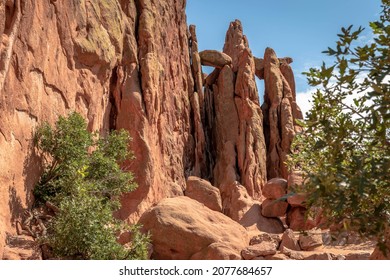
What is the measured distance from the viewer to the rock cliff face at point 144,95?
47.9 ft

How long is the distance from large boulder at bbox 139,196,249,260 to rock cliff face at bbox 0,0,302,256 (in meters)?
5.12

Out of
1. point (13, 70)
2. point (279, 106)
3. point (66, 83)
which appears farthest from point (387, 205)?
point (279, 106)

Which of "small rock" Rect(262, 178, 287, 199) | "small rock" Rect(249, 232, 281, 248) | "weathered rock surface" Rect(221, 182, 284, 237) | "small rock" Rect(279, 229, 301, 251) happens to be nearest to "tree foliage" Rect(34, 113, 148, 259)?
"small rock" Rect(249, 232, 281, 248)

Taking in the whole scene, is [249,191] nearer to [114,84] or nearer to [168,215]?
[114,84]

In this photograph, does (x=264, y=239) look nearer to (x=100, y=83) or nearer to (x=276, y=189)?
(x=100, y=83)

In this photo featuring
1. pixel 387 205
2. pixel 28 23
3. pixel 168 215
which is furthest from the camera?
pixel 168 215

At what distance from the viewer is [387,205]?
5699 millimetres

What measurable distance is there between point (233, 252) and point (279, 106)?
101 feet

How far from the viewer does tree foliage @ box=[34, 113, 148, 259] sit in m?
11.9

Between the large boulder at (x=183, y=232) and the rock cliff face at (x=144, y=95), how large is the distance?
16.8 feet

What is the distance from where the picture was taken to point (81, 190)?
1328 cm

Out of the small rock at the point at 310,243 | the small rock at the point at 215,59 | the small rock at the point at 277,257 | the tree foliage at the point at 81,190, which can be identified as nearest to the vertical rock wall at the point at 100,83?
the tree foliage at the point at 81,190

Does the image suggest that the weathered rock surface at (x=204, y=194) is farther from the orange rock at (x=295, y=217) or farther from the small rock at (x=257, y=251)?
the small rock at (x=257, y=251)

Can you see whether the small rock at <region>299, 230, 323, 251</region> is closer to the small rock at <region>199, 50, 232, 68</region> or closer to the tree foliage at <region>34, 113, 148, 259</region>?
the tree foliage at <region>34, 113, 148, 259</region>
